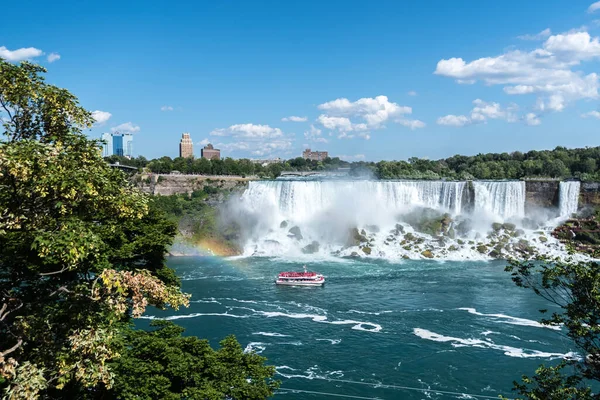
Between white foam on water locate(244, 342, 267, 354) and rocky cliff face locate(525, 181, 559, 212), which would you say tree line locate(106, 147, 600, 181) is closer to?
rocky cliff face locate(525, 181, 559, 212)

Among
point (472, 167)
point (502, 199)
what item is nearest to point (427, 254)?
point (502, 199)

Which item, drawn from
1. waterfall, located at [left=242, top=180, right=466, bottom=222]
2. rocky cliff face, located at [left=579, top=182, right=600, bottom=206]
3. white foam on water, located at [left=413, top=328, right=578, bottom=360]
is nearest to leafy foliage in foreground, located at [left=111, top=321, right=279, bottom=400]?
white foam on water, located at [left=413, top=328, right=578, bottom=360]

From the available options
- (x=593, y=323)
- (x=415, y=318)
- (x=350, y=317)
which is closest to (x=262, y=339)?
(x=350, y=317)

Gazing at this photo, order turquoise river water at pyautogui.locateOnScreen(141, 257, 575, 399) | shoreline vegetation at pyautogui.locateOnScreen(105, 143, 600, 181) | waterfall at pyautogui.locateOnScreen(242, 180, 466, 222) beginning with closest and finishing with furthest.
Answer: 1. turquoise river water at pyautogui.locateOnScreen(141, 257, 575, 399)
2. waterfall at pyautogui.locateOnScreen(242, 180, 466, 222)
3. shoreline vegetation at pyautogui.locateOnScreen(105, 143, 600, 181)

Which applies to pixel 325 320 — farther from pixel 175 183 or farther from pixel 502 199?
pixel 175 183

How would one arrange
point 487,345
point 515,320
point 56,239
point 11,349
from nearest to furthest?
point 56,239, point 11,349, point 487,345, point 515,320
